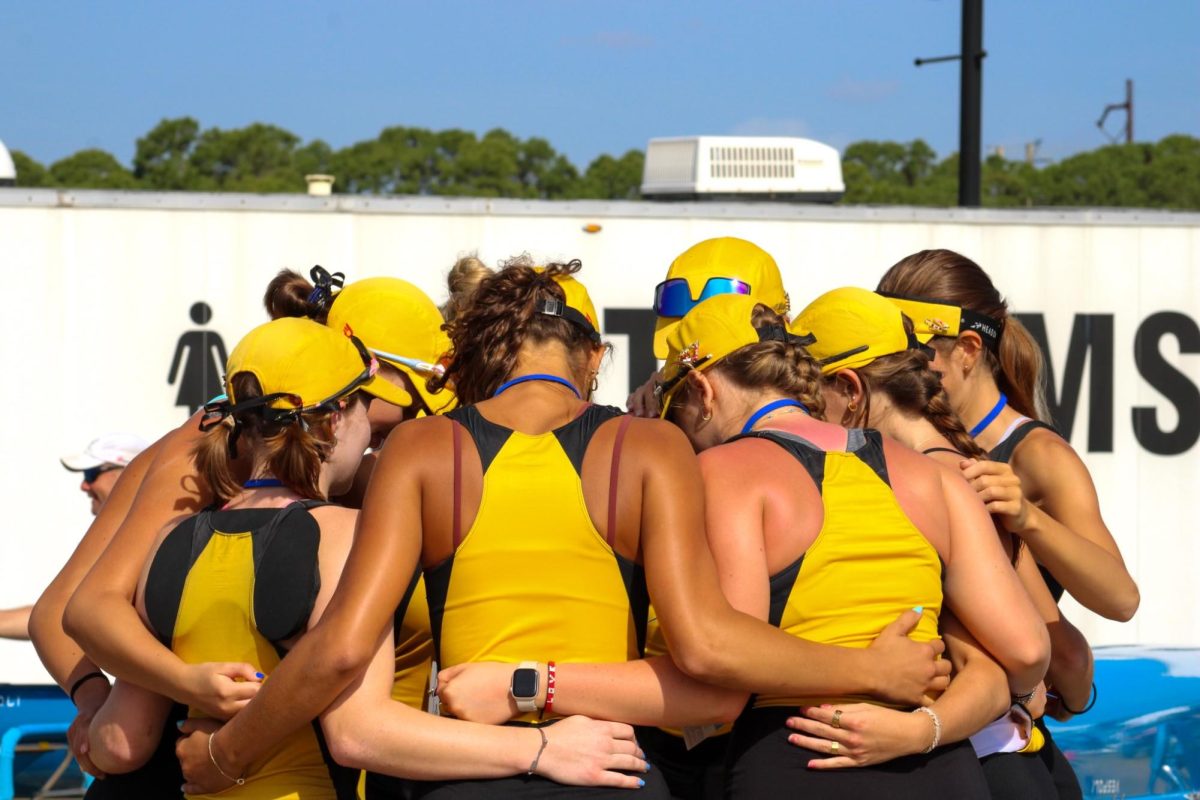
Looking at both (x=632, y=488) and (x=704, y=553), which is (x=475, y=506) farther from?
(x=704, y=553)

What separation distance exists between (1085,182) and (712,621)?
40721 millimetres

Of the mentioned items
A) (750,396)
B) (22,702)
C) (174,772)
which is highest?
(750,396)

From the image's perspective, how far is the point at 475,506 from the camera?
2.10m

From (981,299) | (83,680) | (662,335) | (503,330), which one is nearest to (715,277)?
(662,335)

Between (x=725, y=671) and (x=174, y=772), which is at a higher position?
(x=725, y=671)

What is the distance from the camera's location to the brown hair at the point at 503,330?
2.31 meters

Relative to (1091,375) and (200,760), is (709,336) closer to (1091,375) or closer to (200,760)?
(200,760)

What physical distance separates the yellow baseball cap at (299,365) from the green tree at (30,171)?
34.1 meters

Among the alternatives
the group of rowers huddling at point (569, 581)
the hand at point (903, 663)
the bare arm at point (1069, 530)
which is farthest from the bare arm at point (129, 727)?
the bare arm at point (1069, 530)

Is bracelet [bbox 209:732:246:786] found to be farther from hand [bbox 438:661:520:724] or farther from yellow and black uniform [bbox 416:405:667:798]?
hand [bbox 438:661:520:724]

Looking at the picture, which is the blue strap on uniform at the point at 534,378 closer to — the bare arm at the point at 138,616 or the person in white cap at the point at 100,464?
the bare arm at the point at 138,616

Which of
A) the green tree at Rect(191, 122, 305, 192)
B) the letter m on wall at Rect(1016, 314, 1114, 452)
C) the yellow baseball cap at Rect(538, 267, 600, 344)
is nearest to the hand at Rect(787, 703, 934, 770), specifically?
the yellow baseball cap at Rect(538, 267, 600, 344)

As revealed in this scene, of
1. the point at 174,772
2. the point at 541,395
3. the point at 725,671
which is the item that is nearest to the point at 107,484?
the point at 174,772

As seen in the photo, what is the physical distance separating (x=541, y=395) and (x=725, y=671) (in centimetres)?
58
